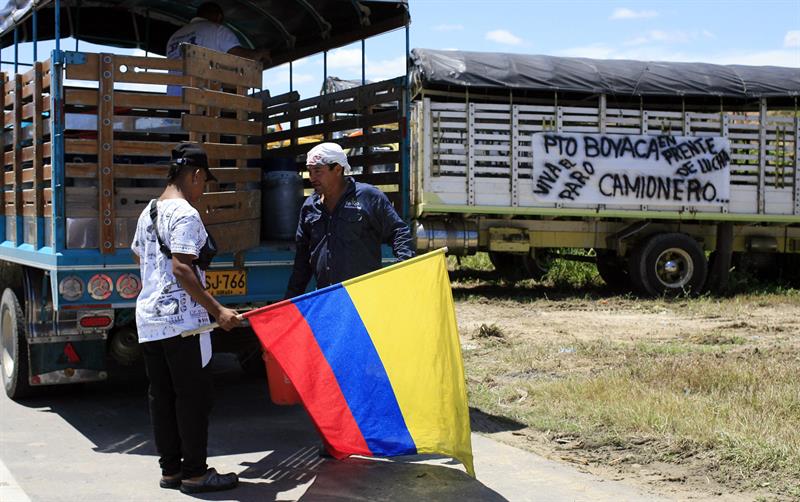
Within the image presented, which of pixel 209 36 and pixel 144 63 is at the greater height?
pixel 209 36

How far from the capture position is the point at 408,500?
16.2 feet

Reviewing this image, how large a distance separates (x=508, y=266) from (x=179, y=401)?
1137cm

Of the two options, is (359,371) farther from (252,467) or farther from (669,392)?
(669,392)

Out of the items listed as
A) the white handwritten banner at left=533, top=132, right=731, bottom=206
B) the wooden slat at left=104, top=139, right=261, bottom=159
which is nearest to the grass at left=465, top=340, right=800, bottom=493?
the wooden slat at left=104, top=139, right=261, bottom=159

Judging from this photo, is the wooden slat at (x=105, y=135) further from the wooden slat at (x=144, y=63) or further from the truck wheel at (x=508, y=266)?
the truck wheel at (x=508, y=266)

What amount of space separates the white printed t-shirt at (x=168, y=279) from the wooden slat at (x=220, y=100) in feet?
4.33

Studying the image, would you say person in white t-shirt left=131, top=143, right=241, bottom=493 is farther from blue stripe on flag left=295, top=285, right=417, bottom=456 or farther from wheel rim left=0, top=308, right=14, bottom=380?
wheel rim left=0, top=308, right=14, bottom=380

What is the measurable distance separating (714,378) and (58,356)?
4.73 m

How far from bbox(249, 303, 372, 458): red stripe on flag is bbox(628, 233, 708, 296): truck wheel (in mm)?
10047

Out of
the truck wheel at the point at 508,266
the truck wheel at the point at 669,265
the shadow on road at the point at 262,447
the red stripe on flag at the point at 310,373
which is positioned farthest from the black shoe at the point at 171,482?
the truck wheel at the point at 508,266

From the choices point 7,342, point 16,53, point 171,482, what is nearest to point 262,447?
point 171,482

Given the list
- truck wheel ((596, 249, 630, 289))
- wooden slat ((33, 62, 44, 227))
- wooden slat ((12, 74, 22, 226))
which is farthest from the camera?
truck wheel ((596, 249, 630, 289))

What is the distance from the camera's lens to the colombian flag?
197 inches

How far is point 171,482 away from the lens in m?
5.15
